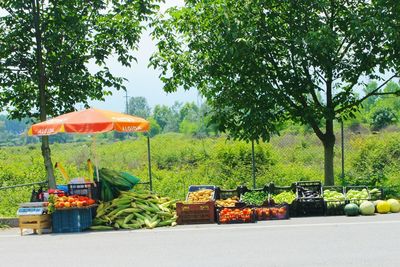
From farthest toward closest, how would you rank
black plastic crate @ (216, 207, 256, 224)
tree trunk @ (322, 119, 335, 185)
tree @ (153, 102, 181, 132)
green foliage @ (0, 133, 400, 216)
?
tree @ (153, 102, 181, 132), green foliage @ (0, 133, 400, 216), tree trunk @ (322, 119, 335, 185), black plastic crate @ (216, 207, 256, 224)

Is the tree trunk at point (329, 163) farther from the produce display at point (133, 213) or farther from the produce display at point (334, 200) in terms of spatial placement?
the produce display at point (133, 213)

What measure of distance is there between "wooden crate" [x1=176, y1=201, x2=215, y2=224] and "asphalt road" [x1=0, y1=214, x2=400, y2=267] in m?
0.33

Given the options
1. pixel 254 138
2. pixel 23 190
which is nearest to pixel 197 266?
pixel 254 138

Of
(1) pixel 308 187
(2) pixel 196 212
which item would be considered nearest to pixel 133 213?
(2) pixel 196 212

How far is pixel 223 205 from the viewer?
11977 millimetres

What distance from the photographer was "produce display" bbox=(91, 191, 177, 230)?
11.7 metres

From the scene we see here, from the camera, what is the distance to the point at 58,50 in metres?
13.5

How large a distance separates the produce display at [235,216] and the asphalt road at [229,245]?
0.93 ft

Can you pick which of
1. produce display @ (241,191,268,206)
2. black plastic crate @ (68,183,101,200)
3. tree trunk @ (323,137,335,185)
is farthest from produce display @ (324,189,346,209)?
black plastic crate @ (68,183,101,200)

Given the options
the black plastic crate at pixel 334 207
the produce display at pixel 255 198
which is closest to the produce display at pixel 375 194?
the black plastic crate at pixel 334 207

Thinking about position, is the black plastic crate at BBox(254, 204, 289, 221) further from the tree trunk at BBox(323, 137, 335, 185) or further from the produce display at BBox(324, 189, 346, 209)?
the tree trunk at BBox(323, 137, 335, 185)

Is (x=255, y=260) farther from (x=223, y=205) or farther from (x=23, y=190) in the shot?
(x=23, y=190)

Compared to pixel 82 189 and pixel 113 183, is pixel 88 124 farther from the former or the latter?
pixel 113 183

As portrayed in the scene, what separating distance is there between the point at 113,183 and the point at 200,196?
6.49 feet
